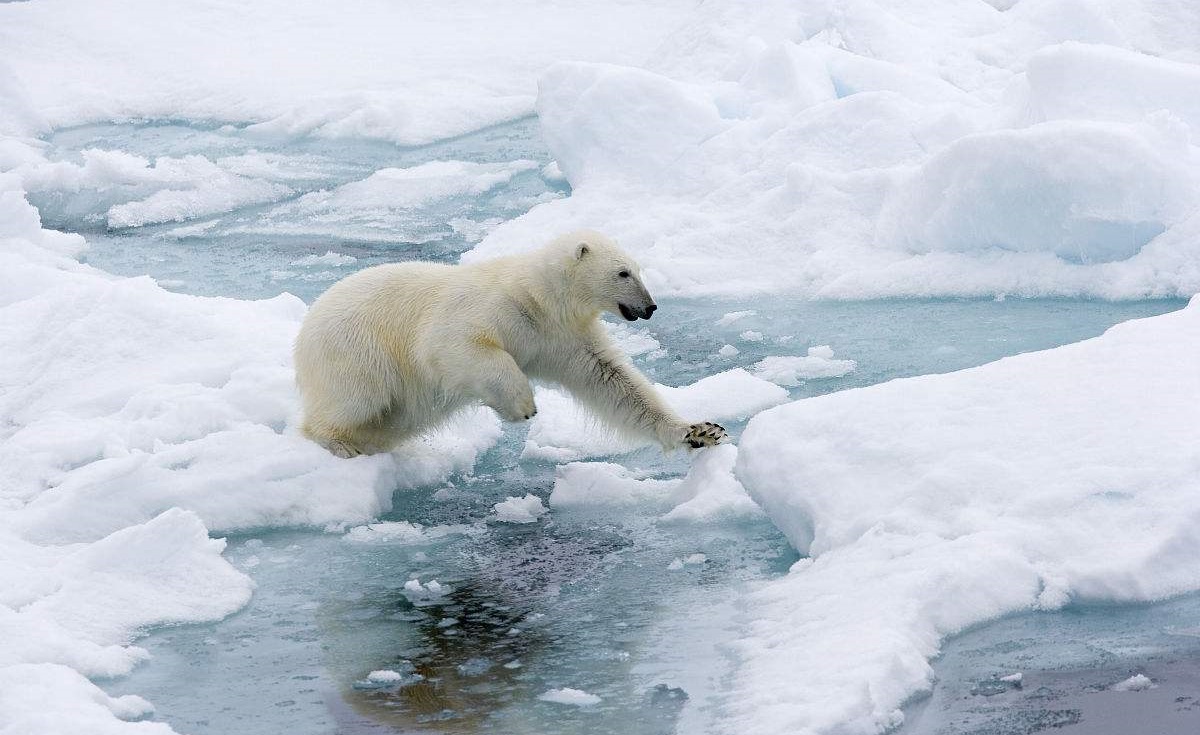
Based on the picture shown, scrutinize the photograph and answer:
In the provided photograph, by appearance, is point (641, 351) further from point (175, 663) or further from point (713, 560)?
point (175, 663)

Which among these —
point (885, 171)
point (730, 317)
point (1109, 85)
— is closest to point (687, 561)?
point (730, 317)

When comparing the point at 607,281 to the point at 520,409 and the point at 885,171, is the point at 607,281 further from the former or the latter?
the point at 885,171

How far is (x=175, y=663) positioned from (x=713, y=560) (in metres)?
1.55

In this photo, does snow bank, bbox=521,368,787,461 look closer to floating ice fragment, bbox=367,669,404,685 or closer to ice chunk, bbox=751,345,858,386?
ice chunk, bbox=751,345,858,386

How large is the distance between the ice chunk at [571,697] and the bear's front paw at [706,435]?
5.40 feet

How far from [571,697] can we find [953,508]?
1154mm

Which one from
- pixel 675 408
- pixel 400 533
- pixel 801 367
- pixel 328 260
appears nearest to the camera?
pixel 400 533

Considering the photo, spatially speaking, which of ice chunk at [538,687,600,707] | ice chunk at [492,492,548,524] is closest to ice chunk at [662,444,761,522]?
ice chunk at [492,492,548,524]

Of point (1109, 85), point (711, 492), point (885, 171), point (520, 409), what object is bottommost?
point (711, 492)

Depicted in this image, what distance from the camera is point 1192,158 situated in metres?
6.68

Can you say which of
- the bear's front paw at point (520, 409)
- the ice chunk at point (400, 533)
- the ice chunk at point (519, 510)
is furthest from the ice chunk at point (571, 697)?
the bear's front paw at point (520, 409)

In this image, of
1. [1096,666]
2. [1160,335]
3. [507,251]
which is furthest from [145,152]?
[1096,666]

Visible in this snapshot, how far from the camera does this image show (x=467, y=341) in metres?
4.82

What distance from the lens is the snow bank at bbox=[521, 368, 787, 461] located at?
534cm
